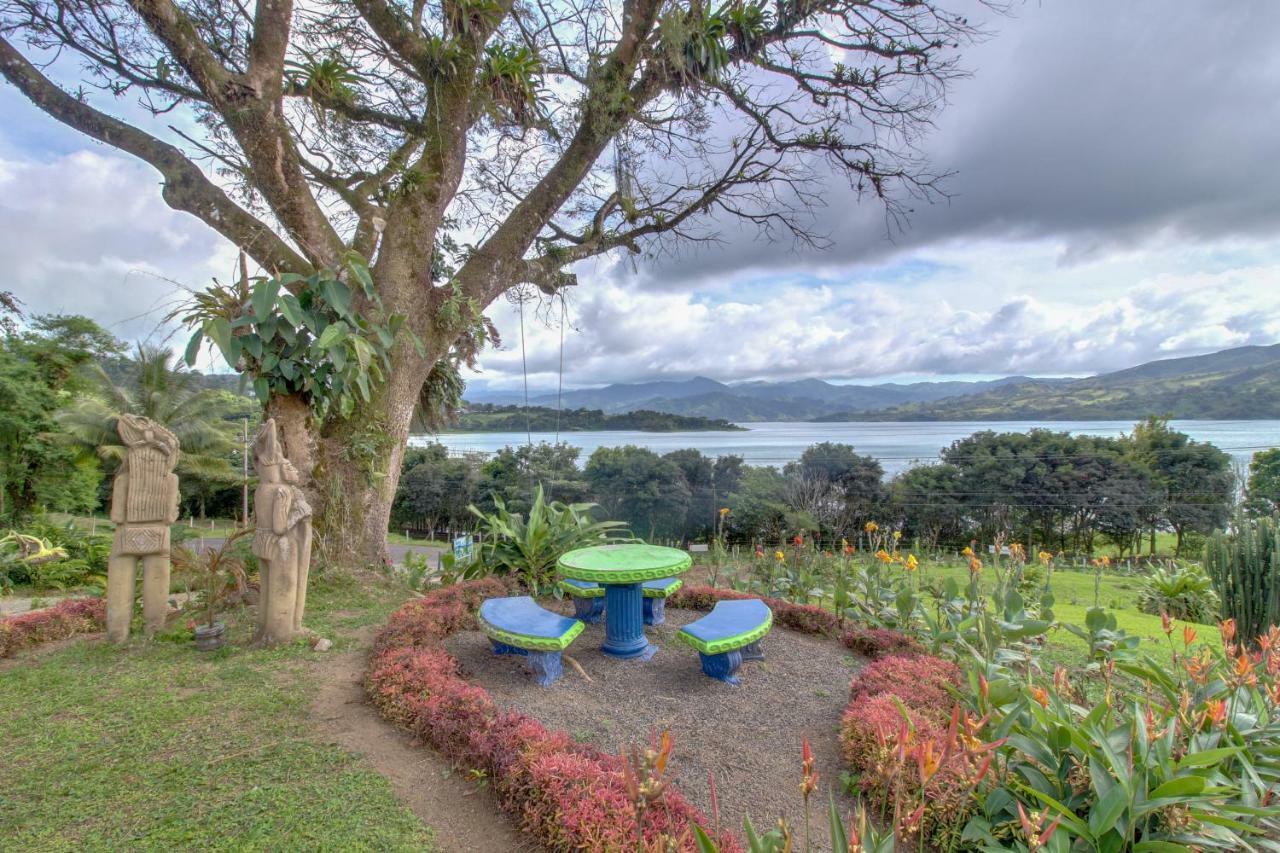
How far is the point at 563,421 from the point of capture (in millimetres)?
8750

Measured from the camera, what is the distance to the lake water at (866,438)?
1148 centimetres

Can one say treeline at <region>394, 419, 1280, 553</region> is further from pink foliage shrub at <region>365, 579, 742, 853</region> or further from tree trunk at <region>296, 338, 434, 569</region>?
pink foliage shrub at <region>365, 579, 742, 853</region>

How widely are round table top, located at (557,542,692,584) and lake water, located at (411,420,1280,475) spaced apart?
4.26 m

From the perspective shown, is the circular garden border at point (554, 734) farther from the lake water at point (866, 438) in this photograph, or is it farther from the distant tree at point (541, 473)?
the distant tree at point (541, 473)

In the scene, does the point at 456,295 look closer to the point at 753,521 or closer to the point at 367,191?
the point at 367,191

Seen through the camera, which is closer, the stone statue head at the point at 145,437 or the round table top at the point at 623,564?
the round table top at the point at 623,564

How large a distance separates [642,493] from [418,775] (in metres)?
9.19

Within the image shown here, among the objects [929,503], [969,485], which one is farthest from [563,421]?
[969,485]

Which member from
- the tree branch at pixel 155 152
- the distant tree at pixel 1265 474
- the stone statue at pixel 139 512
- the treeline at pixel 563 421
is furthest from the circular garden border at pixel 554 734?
the distant tree at pixel 1265 474

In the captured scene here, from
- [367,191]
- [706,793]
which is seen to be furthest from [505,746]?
[367,191]

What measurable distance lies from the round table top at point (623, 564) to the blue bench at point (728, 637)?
353 millimetres

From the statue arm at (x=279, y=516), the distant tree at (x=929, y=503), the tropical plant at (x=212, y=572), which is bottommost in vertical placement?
the distant tree at (x=929, y=503)

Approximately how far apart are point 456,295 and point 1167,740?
18.2 ft

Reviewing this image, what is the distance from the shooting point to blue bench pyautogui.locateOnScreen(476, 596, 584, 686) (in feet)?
9.94
